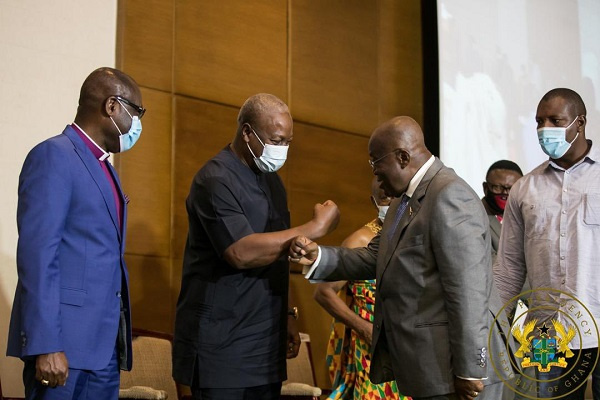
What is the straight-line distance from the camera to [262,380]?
3066 millimetres

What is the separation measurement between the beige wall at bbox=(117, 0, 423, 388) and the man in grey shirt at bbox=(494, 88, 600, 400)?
201 centimetres

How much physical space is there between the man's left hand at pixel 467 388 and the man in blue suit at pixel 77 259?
1164 mm

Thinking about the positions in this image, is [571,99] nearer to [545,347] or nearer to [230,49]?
[545,347]

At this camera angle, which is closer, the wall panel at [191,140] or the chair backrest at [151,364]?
the chair backrest at [151,364]

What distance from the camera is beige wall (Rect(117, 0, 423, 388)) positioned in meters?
4.78

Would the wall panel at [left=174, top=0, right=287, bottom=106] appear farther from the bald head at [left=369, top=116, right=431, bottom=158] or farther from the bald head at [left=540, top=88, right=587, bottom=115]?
the bald head at [left=369, top=116, right=431, bottom=158]

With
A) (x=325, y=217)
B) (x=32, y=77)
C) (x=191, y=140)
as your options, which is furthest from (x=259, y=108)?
(x=191, y=140)

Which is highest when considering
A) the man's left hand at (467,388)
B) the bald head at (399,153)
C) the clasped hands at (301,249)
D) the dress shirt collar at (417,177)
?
the bald head at (399,153)

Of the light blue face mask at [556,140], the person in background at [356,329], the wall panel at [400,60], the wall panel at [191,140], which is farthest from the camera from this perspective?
the wall panel at [400,60]

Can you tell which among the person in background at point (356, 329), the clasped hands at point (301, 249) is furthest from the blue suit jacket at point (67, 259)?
the person in background at point (356, 329)

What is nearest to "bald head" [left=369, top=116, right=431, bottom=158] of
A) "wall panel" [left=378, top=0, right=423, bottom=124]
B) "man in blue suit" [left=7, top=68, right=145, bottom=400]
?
"man in blue suit" [left=7, top=68, right=145, bottom=400]

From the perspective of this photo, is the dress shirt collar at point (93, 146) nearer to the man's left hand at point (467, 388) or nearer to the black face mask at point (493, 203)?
the man's left hand at point (467, 388)

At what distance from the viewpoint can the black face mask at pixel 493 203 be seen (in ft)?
16.3

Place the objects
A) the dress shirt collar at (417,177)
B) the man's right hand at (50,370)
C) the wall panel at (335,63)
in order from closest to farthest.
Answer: the man's right hand at (50,370) < the dress shirt collar at (417,177) < the wall panel at (335,63)
